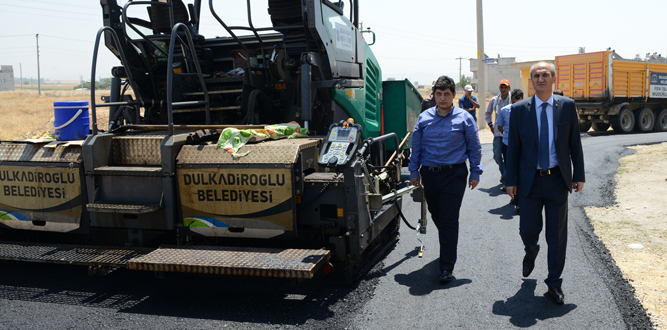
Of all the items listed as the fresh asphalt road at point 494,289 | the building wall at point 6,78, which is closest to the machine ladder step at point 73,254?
the fresh asphalt road at point 494,289

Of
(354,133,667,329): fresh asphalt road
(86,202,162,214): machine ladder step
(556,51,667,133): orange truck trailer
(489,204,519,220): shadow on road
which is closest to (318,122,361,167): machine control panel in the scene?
(354,133,667,329): fresh asphalt road

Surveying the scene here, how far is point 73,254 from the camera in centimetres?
461

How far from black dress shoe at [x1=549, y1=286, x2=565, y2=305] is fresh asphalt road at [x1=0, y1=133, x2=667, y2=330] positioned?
51mm

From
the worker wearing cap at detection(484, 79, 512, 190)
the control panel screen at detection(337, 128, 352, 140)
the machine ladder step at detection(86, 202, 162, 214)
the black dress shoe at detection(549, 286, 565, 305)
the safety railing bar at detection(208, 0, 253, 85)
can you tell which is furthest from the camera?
the worker wearing cap at detection(484, 79, 512, 190)

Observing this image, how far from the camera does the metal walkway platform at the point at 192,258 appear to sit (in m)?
3.92

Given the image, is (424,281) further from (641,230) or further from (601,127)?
(601,127)

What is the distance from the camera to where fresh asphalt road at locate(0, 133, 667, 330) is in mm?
3893

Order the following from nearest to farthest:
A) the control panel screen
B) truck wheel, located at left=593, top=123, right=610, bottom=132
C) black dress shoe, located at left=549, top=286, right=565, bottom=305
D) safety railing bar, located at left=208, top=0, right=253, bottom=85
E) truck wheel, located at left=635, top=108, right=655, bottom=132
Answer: black dress shoe, located at left=549, top=286, right=565, bottom=305, the control panel screen, safety railing bar, located at left=208, top=0, right=253, bottom=85, truck wheel, located at left=635, top=108, right=655, bottom=132, truck wheel, located at left=593, top=123, right=610, bottom=132

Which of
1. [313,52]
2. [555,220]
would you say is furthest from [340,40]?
[555,220]

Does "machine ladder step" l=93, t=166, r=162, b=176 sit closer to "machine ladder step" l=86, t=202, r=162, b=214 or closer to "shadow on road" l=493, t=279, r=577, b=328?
"machine ladder step" l=86, t=202, r=162, b=214

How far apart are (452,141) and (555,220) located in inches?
42.8

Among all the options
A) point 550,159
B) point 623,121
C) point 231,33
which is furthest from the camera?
point 623,121

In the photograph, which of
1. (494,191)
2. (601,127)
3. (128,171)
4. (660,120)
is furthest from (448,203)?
(660,120)

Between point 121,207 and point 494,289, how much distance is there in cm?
315
